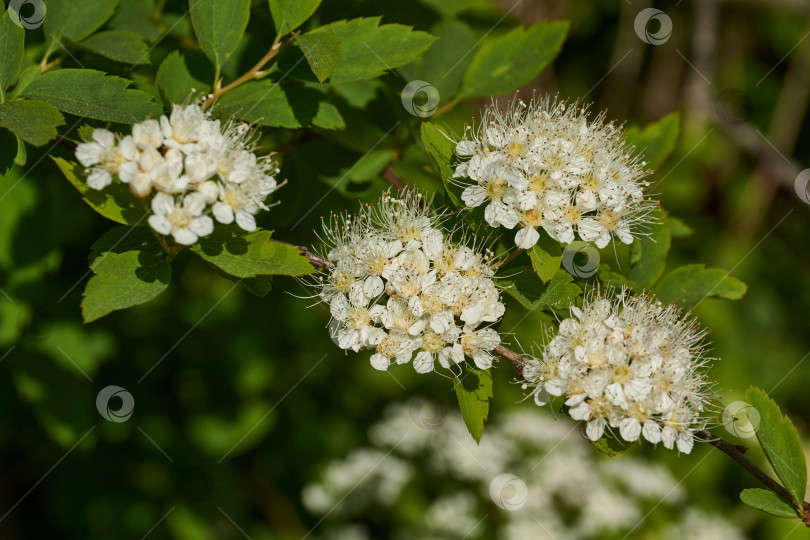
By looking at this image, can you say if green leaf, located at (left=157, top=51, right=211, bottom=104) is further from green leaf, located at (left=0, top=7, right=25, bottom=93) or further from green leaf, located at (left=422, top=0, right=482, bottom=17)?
green leaf, located at (left=422, top=0, right=482, bottom=17)

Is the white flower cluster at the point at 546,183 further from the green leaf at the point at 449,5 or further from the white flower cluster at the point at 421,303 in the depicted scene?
the green leaf at the point at 449,5

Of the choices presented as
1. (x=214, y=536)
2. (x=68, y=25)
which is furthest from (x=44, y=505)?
(x=68, y=25)

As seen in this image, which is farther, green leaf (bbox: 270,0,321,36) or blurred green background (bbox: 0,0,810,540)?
blurred green background (bbox: 0,0,810,540)

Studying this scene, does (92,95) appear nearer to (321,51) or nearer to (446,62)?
(321,51)

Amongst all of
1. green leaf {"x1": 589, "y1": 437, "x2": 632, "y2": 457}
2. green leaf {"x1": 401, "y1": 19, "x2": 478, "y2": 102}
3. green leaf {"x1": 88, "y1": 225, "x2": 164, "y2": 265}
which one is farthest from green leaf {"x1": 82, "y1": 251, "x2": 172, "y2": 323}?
green leaf {"x1": 401, "y1": 19, "x2": 478, "y2": 102}

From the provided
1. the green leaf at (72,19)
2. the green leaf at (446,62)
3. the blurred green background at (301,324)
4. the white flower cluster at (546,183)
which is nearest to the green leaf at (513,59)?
the green leaf at (446,62)
